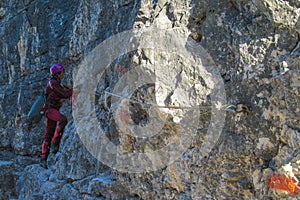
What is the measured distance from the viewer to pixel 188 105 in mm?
3484

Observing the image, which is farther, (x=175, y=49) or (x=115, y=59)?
(x=115, y=59)

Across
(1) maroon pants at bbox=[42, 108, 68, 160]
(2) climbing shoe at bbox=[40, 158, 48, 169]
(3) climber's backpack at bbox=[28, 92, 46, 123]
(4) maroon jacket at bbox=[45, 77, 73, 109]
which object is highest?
(4) maroon jacket at bbox=[45, 77, 73, 109]

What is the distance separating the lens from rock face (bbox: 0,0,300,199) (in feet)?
9.78

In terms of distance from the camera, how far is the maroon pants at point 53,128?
610 cm

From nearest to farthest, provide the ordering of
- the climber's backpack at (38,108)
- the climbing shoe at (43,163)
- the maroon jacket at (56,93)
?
the maroon jacket at (56,93), the climber's backpack at (38,108), the climbing shoe at (43,163)

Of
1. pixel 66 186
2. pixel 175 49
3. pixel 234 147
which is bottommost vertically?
pixel 66 186

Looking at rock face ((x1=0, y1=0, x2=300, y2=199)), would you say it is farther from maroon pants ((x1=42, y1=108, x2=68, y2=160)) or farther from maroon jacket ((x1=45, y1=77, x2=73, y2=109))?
maroon pants ((x1=42, y1=108, x2=68, y2=160))

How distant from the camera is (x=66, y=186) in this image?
5.33 meters

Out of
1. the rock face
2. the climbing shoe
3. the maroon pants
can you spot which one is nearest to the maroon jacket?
the maroon pants

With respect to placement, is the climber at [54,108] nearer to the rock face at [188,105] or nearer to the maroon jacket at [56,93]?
the maroon jacket at [56,93]

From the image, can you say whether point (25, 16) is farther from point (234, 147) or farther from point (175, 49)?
point (234, 147)

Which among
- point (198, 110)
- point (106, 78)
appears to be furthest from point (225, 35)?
point (106, 78)

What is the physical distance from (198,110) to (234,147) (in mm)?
498

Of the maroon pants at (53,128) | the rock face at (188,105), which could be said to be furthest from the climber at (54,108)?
the rock face at (188,105)
